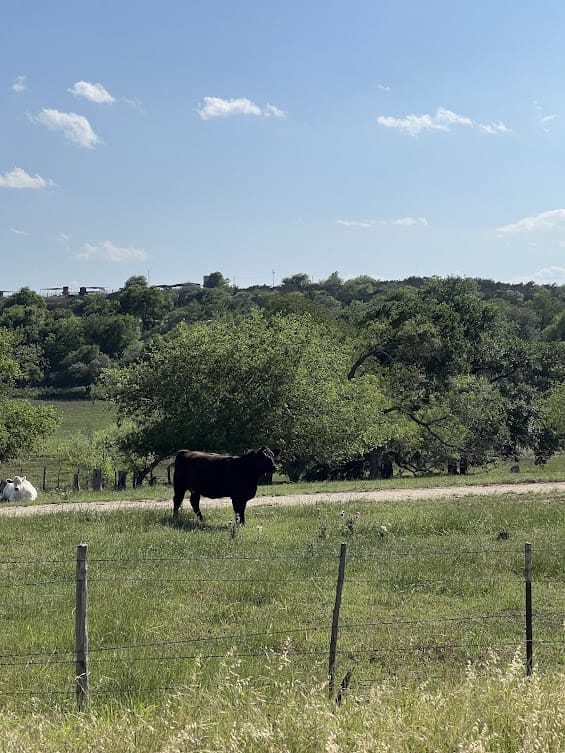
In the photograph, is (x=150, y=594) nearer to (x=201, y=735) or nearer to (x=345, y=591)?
(x=345, y=591)

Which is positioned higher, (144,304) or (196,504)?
(144,304)

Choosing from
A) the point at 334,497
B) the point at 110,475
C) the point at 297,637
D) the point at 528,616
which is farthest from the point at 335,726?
the point at 110,475

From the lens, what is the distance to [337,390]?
3784 cm

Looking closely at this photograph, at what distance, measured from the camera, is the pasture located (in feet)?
18.3

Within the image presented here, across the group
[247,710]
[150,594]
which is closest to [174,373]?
[150,594]

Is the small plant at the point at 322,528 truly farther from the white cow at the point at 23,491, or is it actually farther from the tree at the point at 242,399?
the tree at the point at 242,399

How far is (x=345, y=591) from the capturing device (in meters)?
12.0

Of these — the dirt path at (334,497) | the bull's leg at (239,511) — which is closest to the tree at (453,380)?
the dirt path at (334,497)

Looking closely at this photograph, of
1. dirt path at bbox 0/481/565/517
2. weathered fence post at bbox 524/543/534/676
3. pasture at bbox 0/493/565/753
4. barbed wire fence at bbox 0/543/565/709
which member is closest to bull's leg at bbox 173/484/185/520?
pasture at bbox 0/493/565/753

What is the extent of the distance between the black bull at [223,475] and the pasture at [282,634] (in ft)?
2.19

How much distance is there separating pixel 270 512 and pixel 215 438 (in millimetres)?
12982

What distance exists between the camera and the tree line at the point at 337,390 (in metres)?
34.8

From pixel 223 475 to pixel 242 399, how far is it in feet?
52.5

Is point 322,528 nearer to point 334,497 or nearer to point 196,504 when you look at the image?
point 196,504
